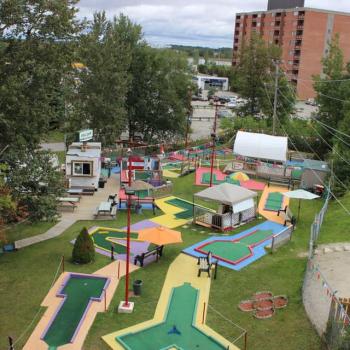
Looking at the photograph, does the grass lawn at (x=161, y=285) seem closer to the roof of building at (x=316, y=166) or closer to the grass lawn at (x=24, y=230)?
the grass lawn at (x=24, y=230)

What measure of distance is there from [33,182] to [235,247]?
35.3ft

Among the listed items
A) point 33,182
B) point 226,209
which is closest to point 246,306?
point 226,209

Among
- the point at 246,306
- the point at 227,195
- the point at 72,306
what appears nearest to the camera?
the point at 72,306

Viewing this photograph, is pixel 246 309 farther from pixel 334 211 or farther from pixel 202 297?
pixel 334 211

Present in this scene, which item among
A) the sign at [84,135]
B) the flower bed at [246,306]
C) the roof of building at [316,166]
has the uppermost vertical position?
the sign at [84,135]

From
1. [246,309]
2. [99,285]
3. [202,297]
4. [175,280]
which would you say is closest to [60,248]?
[99,285]

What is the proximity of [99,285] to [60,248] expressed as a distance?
191 inches

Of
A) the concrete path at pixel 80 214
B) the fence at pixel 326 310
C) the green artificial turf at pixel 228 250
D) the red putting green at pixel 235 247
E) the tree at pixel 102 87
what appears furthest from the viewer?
the tree at pixel 102 87

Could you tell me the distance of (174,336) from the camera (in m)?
14.6

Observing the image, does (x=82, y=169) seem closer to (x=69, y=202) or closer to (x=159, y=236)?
(x=69, y=202)

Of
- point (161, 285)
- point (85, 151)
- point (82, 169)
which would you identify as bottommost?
point (161, 285)

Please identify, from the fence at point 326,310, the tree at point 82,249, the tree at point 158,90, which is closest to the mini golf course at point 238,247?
the fence at point 326,310

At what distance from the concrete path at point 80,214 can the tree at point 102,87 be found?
7.91 meters

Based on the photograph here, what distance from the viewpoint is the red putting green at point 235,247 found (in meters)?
21.0
